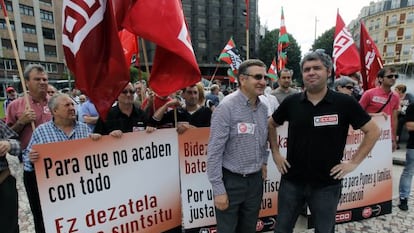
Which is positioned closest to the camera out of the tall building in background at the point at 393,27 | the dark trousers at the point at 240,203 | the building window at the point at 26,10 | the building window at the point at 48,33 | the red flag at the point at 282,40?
the dark trousers at the point at 240,203

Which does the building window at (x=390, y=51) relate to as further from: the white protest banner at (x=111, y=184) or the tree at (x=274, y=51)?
the white protest banner at (x=111, y=184)

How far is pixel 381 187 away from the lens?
12.2 feet

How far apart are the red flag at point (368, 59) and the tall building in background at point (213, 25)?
47.0 m

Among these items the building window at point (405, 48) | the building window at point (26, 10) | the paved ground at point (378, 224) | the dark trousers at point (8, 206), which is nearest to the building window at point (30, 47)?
the building window at point (26, 10)

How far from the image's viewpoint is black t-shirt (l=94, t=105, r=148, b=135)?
9.41 ft

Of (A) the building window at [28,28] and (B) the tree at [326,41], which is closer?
(A) the building window at [28,28]

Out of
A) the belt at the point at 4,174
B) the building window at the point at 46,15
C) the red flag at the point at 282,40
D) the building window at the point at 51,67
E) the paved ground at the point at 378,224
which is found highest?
the building window at the point at 46,15

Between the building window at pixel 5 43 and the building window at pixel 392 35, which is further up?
the building window at pixel 392 35

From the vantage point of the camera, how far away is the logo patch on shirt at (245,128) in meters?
2.22

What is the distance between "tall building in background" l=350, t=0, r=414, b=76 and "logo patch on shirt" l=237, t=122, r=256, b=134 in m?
65.6

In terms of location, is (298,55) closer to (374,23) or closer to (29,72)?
(374,23)

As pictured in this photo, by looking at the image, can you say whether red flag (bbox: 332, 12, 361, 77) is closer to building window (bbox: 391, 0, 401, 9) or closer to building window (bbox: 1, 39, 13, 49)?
building window (bbox: 1, 39, 13, 49)

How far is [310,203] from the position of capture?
7.89 feet

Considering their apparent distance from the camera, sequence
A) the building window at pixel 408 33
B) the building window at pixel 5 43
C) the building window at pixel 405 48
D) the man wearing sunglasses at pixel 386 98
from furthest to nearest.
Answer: the building window at pixel 408 33 < the building window at pixel 405 48 < the building window at pixel 5 43 < the man wearing sunglasses at pixel 386 98
